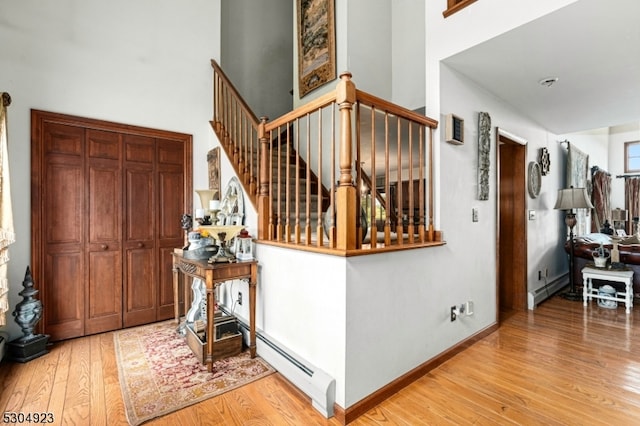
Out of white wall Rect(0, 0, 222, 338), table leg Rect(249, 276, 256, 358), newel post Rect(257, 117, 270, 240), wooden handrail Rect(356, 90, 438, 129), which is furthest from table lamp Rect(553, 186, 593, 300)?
white wall Rect(0, 0, 222, 338)

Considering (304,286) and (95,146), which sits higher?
(95,146)

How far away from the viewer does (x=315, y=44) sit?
377 cm

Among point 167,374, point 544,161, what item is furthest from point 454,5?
point 167,374

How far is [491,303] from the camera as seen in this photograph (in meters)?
3.19

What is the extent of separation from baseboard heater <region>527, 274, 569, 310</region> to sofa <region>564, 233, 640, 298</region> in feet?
0.72

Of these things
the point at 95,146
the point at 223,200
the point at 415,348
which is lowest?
the point at 415,348

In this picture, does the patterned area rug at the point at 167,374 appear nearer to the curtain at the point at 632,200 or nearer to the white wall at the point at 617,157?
the curtain at the point at 632,200

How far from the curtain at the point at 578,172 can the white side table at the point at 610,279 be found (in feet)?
5.56

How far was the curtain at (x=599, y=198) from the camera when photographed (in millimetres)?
7383

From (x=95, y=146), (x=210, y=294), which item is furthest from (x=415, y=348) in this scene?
(x=95, y=146)

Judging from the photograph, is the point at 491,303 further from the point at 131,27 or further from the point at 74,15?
the point at 74,15

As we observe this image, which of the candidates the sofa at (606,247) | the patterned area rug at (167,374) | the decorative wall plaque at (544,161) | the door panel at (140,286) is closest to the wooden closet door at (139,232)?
the door panel at (140,286)

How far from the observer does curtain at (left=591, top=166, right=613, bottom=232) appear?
7.38 m

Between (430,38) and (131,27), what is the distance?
3.14m
